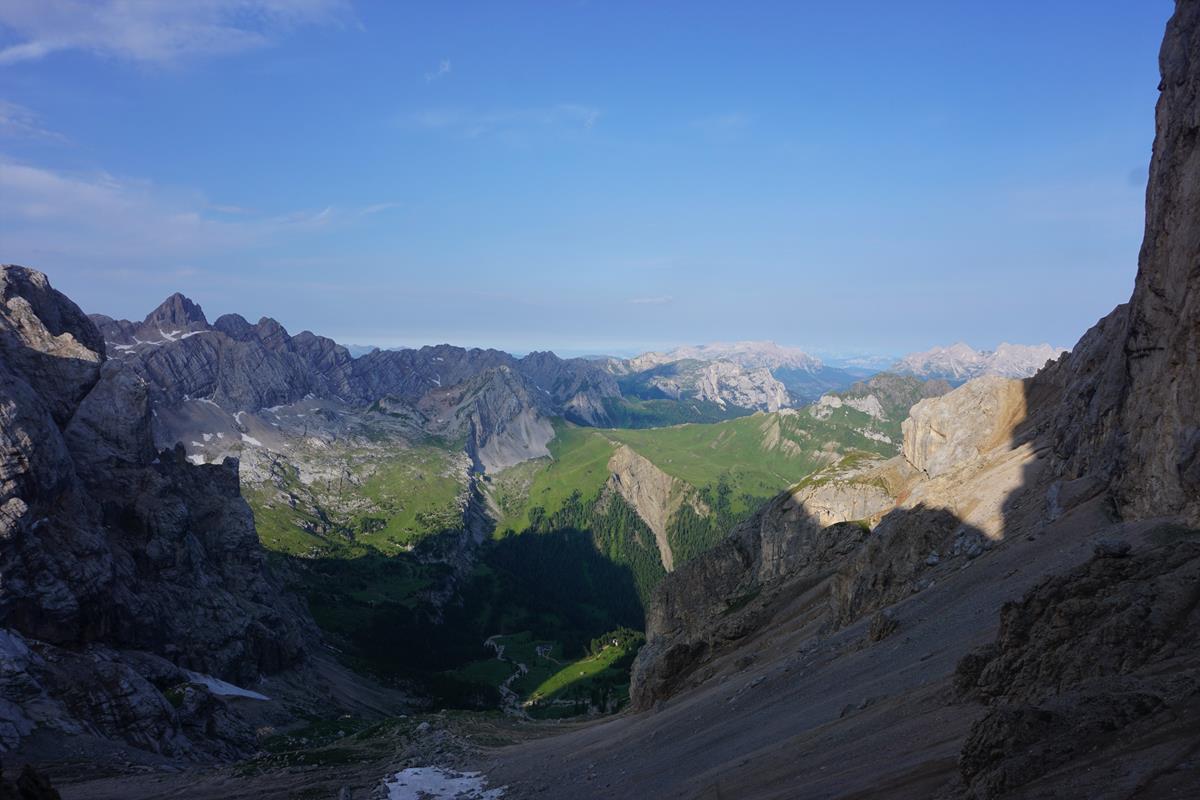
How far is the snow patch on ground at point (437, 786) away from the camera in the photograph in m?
45.4

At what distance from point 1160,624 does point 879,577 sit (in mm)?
37909

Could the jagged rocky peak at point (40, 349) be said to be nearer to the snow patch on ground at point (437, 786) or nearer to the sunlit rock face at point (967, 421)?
the snow patch on ground at point (437, 786)

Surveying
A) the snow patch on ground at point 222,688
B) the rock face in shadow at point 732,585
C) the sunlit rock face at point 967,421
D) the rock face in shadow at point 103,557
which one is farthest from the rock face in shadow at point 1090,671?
the snow patch on ground at point 222,688

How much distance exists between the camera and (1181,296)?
38.1 m

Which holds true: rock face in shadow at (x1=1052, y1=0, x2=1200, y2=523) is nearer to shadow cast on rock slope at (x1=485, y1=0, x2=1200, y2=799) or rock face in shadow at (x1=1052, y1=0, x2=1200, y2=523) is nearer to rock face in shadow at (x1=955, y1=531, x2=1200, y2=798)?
shadow cast on rock slope at (x1=485, y1=0, x2=1200, y2=799)

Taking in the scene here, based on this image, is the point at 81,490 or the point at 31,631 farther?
the point at 81,490

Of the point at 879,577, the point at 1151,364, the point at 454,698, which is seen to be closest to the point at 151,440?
the point at 454,698

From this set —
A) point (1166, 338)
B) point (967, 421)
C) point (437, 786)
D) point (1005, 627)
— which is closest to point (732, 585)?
point (967, 421)

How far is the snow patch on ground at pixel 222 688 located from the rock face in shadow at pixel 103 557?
2.97m

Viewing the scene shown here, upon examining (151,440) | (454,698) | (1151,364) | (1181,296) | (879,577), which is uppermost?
(151,440)

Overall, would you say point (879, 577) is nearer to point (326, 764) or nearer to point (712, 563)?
point (326, 764)

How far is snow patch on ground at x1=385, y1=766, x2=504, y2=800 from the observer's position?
45406mm

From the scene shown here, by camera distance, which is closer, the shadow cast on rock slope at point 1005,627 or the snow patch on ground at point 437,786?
the shadow cast on rock slope at point 1005,627

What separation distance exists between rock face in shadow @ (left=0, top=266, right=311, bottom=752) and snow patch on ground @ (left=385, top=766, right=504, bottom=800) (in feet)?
135
